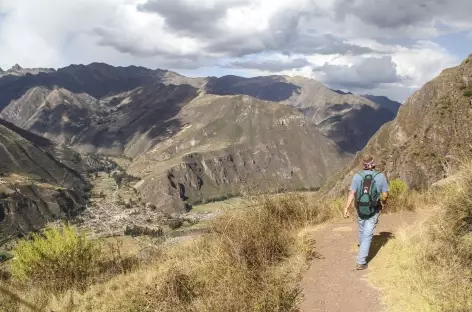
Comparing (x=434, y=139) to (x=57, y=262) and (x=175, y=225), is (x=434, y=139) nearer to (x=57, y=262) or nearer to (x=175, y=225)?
(x=175, y=225)

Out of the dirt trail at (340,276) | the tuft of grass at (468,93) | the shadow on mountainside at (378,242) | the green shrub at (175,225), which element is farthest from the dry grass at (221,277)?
the tuft of grass at (468,93)

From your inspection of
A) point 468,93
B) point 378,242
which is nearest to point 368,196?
point 378,242

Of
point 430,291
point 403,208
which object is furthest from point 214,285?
point 403,208

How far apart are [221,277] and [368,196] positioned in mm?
4187

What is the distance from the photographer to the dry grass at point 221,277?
812 centimetres

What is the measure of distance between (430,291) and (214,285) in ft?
14.0

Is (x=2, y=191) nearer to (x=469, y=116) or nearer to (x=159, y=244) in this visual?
(x=469, y=116)

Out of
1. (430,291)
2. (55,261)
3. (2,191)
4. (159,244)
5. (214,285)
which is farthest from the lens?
(2,191)

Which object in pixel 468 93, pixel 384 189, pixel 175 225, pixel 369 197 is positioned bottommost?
pixel 175 225

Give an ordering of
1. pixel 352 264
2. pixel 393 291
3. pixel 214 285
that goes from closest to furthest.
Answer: pixel 393 291, pixel 214 285, pixel 352 264

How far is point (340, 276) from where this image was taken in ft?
31.8

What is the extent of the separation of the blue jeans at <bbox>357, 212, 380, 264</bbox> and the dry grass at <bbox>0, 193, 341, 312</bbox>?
1327 mm

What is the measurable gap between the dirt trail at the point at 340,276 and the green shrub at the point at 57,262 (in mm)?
6111

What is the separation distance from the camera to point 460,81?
11112 centimetres
